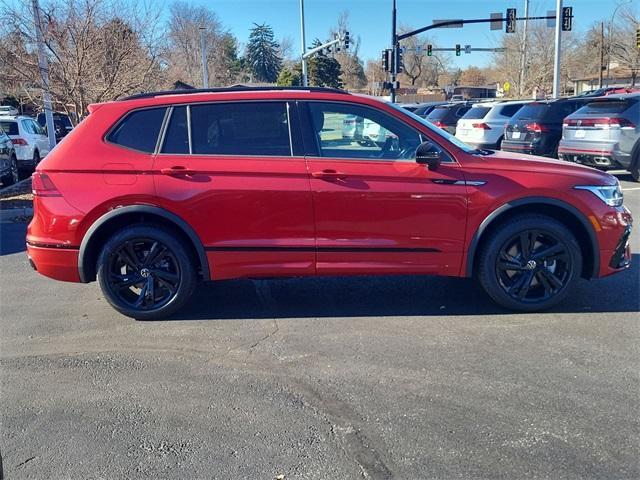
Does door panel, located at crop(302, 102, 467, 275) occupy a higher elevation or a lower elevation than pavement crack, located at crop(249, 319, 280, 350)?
higher

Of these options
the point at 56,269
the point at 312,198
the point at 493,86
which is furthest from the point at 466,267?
the point at 493,86

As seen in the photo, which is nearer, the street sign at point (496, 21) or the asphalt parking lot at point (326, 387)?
the asphalt parking lot at point (326, 387)

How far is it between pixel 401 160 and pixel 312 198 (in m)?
0.78

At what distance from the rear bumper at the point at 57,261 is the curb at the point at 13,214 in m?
5.38

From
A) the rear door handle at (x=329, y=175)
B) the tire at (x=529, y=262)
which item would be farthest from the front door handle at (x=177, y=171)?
the tire at (x=529, y=262)

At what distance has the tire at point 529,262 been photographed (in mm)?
4629

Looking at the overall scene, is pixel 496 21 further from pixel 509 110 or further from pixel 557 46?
pixel 509 110

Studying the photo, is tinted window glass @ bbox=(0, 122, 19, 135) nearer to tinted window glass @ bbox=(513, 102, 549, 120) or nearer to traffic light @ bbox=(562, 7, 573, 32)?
tinted window glass @ bbox=(513, 102, 549, 120)

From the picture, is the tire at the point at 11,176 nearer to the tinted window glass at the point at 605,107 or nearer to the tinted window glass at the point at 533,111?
the tinted window glass at the point at 533,111

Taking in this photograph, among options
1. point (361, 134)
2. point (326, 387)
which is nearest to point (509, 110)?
point (361, 134)

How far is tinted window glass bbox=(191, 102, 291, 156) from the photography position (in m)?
4.61

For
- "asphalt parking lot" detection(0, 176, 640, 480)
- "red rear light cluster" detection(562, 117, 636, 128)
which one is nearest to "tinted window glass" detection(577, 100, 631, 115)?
"red rear light cluster" detection(562, 117, 636, 128)

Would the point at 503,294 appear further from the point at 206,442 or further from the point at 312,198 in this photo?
the point at 206,442

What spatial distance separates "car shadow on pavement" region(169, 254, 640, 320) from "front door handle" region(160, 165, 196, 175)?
1.22 m
